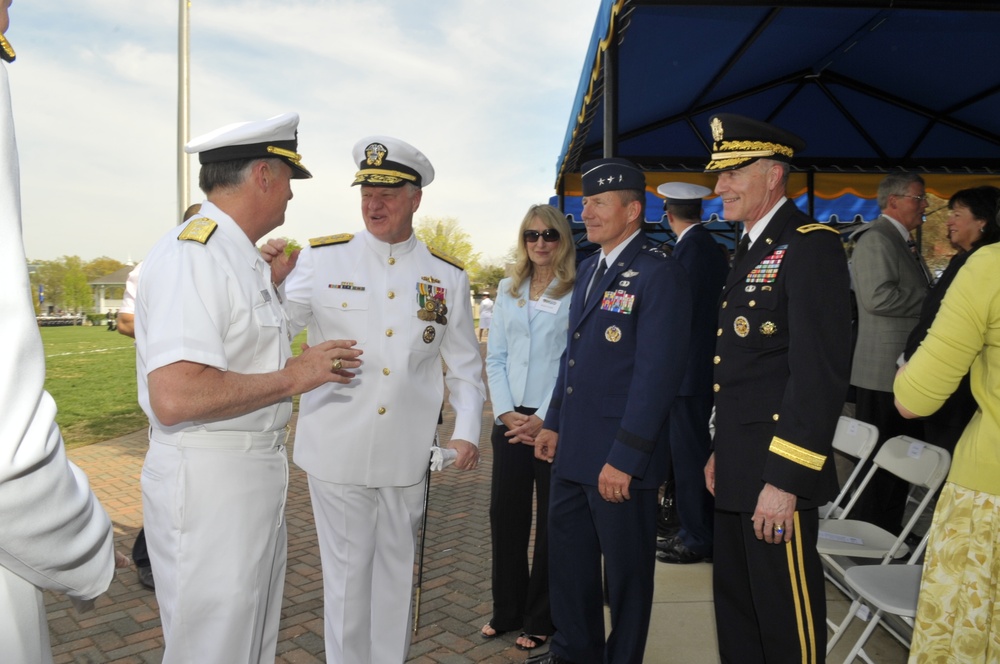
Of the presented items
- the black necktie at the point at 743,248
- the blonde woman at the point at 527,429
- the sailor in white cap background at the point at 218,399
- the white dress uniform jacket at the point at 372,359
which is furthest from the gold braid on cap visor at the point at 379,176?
the black necktie at the point at 743,248

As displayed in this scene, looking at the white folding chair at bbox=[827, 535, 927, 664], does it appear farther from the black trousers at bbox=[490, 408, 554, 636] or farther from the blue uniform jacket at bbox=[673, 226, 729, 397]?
the blue uniform jacket at bbox=[673, 226, 729, 397]

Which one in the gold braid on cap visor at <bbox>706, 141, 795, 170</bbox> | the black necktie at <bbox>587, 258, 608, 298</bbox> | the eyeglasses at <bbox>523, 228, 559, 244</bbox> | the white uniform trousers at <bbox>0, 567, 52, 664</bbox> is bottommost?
the white uniform trousers at <bbox>0, 567, 52, 664</bbox>

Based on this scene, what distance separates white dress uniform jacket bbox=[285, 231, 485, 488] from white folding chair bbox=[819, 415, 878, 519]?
2272mm

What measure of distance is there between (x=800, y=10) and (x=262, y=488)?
16.3ft

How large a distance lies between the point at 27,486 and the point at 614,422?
2246mm

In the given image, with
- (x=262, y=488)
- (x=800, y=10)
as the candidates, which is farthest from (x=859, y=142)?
(x=262, y=488)

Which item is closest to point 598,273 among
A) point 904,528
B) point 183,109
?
point 904,528

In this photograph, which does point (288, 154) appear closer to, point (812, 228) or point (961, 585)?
point (812, 228)

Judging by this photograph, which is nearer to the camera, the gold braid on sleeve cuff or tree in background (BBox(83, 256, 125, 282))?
the gold braid on sleeve cuff

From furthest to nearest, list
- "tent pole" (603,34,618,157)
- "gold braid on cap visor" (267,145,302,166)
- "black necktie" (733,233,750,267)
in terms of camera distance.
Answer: "tent pole" (603,34,618,157), "black necktie" (733,233,750,267), "gold braid on cap visor" (267,145,302,166)

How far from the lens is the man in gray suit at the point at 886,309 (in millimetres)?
4426

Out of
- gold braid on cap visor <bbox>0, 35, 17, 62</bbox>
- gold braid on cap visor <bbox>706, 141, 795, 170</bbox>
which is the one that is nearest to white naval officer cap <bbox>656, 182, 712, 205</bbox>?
gold braid on cap visor <bbox>706, 141, 795, 170</bbox>

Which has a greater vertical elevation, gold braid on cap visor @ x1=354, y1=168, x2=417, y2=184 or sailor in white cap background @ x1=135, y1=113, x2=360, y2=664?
gold braid on cap visor @ x1=354, y1=168, x2=417, y2=184

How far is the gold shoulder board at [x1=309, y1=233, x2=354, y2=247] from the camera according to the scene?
303cm
